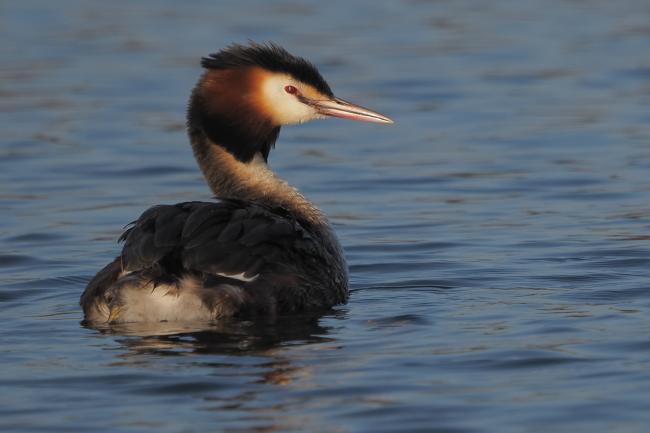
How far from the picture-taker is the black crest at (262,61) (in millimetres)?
8469

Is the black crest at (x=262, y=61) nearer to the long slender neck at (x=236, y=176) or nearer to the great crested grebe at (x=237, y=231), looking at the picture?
the great crested grebe at (x=237, y=231)

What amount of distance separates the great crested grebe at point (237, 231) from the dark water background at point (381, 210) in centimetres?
16

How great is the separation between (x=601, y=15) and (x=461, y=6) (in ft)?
5.85

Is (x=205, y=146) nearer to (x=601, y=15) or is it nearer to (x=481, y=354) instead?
(x=481, y=354)

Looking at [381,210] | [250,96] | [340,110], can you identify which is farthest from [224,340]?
[381,210]

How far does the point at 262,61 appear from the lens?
27.9ft

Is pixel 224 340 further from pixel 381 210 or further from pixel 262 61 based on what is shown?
pixel 381 210

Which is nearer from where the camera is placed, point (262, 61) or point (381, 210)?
point (262, 61)

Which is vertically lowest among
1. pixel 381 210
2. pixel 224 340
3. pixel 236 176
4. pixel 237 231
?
pixel 224 340

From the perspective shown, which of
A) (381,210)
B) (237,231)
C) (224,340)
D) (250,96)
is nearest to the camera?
(224,340)

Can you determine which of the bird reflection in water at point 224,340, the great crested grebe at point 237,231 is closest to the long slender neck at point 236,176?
the great crested grebe at point 237,231

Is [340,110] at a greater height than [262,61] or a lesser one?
lesser

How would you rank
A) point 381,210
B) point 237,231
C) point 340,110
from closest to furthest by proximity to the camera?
point 237,231 → point 340,110 → point 381,210

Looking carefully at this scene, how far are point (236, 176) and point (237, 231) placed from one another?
1145 millimetres
